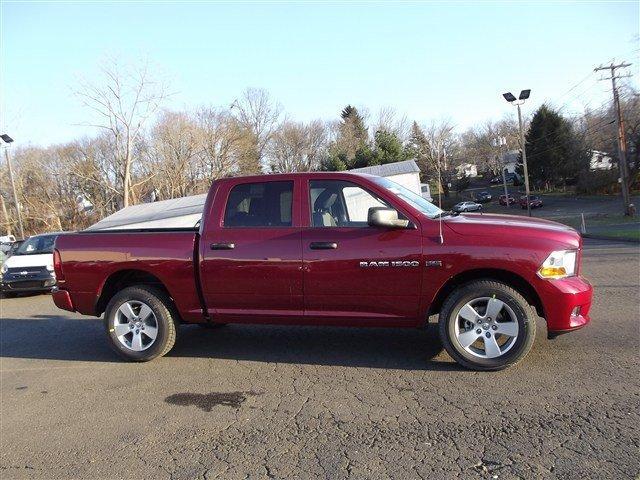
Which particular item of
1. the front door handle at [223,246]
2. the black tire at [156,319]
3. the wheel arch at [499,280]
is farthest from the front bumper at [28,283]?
the wheel arch at [499,280]

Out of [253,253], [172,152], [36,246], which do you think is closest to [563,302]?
[253,253]

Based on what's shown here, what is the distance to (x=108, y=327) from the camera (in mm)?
5660

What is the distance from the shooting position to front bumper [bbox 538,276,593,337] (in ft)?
14.5

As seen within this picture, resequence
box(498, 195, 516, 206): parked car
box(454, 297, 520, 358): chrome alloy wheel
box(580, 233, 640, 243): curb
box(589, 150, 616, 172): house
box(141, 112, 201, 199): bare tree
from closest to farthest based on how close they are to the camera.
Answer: box(454, 297, 520, 358): chrome alloy wheel
box(580, 233, 640, 243): curb
box(141, 112, 201, 199): bare tree
box(589, 150, 616, 172): house
box(498, 195, 516, 206): parked car

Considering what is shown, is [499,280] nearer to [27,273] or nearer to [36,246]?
[27,273]

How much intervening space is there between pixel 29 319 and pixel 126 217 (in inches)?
927

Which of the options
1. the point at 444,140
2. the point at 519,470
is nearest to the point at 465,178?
the point at 444,140

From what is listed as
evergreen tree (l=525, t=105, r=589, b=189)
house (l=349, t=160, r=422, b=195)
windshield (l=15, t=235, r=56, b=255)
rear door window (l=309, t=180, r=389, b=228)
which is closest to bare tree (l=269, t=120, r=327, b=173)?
evergreen tree (l=525, t=105, r=589, b=189)

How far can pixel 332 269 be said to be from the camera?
4.83m

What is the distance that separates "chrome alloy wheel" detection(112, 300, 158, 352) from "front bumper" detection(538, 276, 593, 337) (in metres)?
4.07

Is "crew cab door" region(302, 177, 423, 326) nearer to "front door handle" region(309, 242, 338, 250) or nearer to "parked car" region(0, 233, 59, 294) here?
"front door handle" region(309, 242, 338, 250)

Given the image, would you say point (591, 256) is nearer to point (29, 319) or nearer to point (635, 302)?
point (635, 302)

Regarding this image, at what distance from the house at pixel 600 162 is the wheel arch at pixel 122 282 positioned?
212 feet

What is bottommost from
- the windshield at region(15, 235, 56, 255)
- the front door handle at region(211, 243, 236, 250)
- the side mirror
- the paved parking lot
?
the paved parking lot
